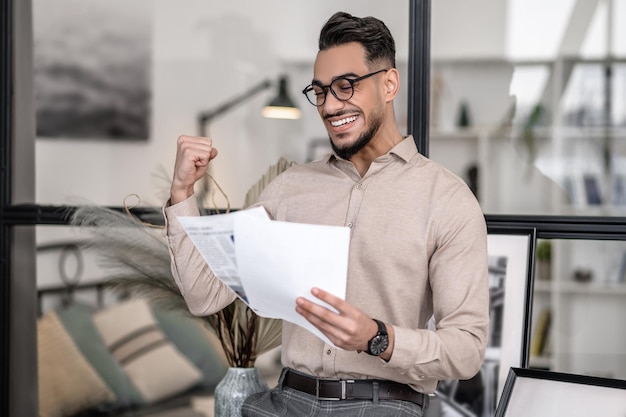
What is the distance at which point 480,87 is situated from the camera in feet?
10.1

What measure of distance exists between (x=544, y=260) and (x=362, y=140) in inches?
74.9

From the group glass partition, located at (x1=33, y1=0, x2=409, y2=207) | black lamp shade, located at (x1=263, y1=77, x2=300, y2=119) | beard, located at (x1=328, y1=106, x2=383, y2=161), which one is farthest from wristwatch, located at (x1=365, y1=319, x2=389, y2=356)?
black lamp shade, located at (x1=263, y1=77, x2=300, y2=119)

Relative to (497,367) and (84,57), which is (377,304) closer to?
(497,367)

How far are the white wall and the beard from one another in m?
0.83

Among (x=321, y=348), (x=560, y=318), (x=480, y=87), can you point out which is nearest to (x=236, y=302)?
(x=321, y=348)

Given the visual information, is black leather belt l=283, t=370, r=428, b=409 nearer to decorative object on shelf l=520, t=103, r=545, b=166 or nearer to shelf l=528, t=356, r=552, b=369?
shelf l=528, t=356, r=552, b=369

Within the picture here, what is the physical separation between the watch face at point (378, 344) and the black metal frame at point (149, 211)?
2.63ft

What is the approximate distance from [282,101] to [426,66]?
1.13 meters

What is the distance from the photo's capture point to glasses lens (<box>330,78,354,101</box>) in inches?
65.2

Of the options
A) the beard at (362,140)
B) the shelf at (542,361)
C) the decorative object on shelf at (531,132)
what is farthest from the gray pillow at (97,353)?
the decorative object on shelf at (531,132)

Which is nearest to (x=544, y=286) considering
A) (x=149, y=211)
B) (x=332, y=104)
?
(x=149, y=211)

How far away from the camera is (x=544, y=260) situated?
3.37 m

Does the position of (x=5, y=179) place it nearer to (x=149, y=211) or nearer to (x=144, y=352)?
(x=149, y=211)

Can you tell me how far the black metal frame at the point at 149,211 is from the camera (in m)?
2.08
